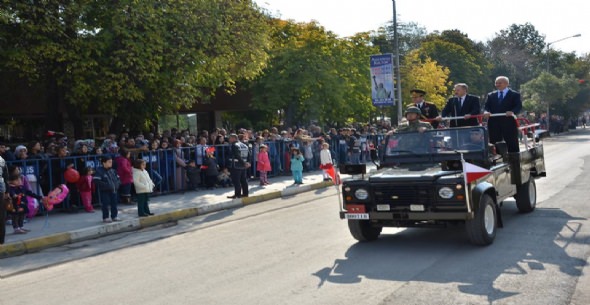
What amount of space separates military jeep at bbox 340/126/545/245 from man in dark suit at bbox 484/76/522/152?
57 centimetres

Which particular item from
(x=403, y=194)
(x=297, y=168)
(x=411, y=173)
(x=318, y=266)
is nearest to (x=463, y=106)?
(x=411, y=173)

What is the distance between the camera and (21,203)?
432 inches

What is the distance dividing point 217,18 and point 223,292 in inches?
493

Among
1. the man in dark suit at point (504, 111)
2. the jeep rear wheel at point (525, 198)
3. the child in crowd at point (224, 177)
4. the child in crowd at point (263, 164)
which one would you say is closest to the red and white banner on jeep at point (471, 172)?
the man in dark suit at point (504, 111)

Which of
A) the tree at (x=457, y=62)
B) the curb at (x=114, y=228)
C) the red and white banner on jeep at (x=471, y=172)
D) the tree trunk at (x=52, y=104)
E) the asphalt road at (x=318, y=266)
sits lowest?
the asphalt road at (x=318, y=266)

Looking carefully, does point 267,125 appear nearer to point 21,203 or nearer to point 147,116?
point 147,116

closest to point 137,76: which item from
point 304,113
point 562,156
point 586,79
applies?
→ point 304,113

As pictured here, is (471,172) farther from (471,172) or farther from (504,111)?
(504,111)

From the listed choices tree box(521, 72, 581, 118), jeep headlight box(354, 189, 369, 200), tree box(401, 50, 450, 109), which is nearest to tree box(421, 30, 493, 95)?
tree box(521, 72, 581, 118)

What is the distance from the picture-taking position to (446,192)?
24.6 ft

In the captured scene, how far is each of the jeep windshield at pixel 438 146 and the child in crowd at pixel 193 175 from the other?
8367 millimetres

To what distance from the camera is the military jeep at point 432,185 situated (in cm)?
757

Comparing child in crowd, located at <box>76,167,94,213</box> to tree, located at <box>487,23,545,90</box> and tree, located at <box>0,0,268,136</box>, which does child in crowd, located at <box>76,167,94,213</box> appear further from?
tree, located at <box>487,23,545,90</box>

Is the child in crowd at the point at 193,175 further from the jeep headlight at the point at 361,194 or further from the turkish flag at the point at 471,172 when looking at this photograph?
the turkish flag at the point at 471,172
